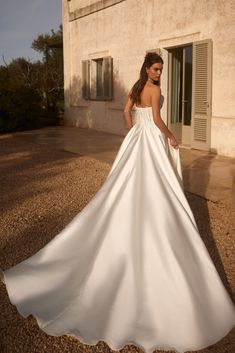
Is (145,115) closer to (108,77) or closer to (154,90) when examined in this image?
(154,90)

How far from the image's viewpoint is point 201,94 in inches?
361

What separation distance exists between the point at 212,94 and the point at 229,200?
13.1 feet

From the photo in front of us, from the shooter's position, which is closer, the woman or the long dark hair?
the woman

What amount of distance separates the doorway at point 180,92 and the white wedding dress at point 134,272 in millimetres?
6953

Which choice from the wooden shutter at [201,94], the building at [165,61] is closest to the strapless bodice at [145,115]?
the building at [165,61]

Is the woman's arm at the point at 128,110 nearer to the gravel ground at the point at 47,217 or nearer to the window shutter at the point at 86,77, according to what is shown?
the gravel ground at the point at 47,217

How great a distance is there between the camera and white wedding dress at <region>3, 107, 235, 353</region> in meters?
2.54

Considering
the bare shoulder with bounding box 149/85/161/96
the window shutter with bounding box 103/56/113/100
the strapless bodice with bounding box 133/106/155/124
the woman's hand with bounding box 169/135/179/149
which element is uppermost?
the window shutter with bounding box 103/56/113/100

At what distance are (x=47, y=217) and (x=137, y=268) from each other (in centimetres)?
239

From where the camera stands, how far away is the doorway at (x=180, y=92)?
33.0ft

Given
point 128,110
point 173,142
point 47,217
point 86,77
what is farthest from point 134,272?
point 86,77

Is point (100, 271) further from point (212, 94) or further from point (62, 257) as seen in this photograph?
point (212, 94)

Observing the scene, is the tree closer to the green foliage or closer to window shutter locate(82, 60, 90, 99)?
the green foliage

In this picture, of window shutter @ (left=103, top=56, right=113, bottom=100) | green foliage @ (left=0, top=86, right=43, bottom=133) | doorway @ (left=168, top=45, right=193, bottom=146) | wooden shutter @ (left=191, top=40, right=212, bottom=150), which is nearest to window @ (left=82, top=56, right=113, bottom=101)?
window shutter @ (left=103, top=56, right=113, bottom=100)
